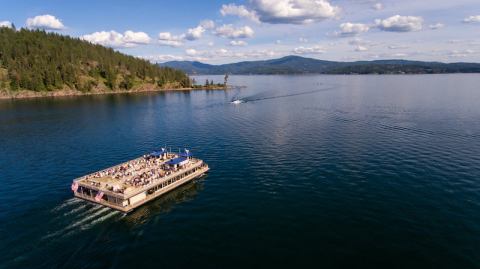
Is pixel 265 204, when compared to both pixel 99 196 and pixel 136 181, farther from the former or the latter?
pixel 99 196

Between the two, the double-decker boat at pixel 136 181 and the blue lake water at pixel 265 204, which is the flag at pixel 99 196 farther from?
the blue lake water at pixel 265 204

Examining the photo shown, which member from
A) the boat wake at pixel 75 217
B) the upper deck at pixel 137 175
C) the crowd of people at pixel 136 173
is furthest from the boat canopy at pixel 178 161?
the boat wake at pixel 75 217

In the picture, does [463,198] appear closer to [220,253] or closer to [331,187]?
[331,187]

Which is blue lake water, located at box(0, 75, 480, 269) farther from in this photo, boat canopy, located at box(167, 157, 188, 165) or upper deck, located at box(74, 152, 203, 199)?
boat canopy, located at box(167, 157, 188, 165)

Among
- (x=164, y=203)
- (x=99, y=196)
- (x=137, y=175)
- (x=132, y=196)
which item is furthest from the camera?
(x=137, y=175)

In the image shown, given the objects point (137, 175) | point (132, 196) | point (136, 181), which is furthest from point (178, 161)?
point (132, 196)

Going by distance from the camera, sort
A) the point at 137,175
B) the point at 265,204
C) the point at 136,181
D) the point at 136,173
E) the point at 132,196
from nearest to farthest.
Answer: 1. the point at 265,204
2. the point at 132,196
3. the point at 136,181
4. the point at 137,175
5. the point at 136,173

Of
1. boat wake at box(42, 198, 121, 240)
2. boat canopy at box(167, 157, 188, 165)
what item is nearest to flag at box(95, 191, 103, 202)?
boat wake at box(42, 198, 121, 240)
